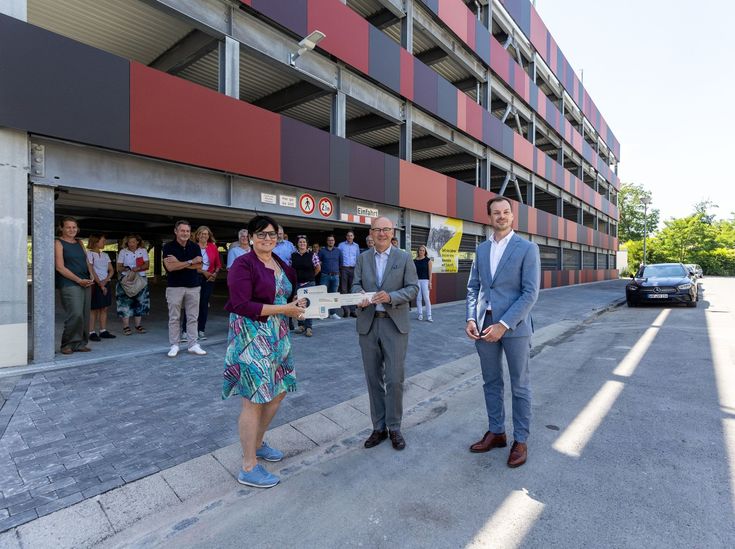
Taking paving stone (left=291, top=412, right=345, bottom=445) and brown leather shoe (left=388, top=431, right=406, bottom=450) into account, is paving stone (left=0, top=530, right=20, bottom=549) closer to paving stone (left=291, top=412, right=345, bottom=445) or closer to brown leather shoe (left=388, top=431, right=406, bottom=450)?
paving stone (left=291, top=412, right=345, bottom=445)

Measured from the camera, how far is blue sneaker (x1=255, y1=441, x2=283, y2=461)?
9.43 ft

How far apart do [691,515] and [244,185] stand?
7.29 meters

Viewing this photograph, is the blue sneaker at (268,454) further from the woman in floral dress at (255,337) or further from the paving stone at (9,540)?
the paving stone at (9,540)

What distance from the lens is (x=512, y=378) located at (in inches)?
116

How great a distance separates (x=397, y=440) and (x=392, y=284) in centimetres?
131

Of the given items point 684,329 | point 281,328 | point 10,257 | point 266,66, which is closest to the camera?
point 281,328

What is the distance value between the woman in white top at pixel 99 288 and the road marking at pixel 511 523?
6537 mm

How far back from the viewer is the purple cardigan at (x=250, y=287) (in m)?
2.37

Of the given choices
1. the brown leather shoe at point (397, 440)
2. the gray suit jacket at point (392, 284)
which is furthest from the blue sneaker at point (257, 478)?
the gray suit jacket at point (392, 284)

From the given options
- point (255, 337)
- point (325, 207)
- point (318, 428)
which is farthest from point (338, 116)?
point (255, 337)

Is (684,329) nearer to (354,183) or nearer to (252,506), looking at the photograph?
(354,183)

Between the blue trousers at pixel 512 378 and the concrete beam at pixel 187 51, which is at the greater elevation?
the concrete beam at pixel 187 51

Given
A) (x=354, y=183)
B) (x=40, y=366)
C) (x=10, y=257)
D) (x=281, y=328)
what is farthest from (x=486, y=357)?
(x=354, y=183)

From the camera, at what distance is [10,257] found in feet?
15.0
